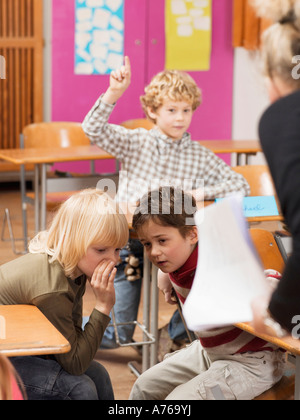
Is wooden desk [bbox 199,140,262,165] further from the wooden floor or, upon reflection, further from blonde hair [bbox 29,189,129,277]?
blonde hair [bbox 29,189,129,277]

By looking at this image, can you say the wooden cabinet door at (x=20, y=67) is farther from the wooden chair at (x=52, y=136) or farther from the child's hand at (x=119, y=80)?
the child's hand at (x=119, y=80)

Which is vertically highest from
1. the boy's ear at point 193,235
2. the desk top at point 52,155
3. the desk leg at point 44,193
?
the desk top at point 52,155

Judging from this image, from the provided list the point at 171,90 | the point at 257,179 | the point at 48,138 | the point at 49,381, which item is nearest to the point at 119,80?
the point at 171,90

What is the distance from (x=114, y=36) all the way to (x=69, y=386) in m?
4.87

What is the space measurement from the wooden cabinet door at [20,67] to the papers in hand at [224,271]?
5.36 meters

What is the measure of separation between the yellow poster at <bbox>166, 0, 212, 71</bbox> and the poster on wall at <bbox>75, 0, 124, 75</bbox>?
0.49m

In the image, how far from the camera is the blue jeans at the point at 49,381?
1.78 m

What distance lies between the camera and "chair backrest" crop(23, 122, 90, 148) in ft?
15.1

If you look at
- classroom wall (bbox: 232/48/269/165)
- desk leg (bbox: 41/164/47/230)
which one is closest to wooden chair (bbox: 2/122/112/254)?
desk leg (bbox: 41/164/47/230)

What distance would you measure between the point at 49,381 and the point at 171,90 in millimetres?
1721

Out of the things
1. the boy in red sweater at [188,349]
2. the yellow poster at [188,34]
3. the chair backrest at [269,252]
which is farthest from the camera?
the yellow poster at [188,34]

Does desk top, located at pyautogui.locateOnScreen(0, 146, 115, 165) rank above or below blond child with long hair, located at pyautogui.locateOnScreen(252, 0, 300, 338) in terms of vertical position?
below

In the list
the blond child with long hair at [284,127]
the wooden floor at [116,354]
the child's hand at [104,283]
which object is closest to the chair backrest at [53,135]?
the wooden floor at [116,354]

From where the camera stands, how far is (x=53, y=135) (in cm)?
468
